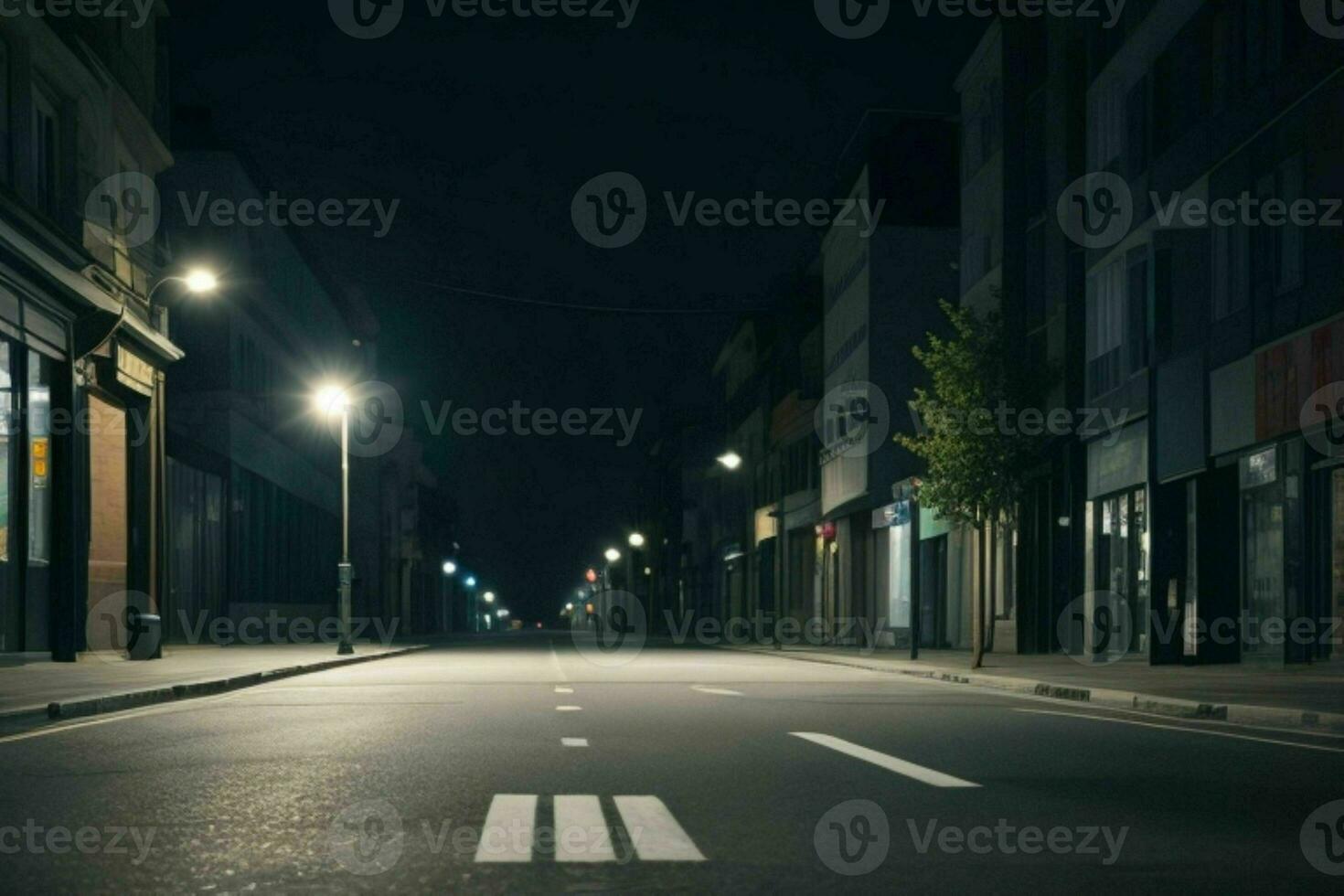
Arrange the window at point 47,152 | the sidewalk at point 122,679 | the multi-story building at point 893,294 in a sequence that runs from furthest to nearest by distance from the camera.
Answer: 1. the multi-story building at point 893,294
2. the window at point 47,152
3. the sidewalk at point 122,679

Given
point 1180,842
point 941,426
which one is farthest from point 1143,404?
point 1180,842

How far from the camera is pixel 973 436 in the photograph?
92.2 feet

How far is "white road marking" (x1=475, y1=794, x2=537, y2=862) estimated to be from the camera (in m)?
6.43

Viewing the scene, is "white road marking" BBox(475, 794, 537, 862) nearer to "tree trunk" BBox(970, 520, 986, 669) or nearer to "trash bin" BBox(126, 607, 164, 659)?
"tree trunk" BBox(970, 520, 986, 669)

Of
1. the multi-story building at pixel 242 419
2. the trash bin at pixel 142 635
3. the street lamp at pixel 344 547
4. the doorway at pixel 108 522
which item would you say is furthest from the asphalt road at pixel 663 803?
the multi-story building at pixel 242 419

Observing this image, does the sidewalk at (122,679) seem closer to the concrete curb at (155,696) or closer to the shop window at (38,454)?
the concrete curb at (155,696)

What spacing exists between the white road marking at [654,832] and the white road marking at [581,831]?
0.39 ft

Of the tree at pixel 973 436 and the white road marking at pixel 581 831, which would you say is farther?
the tree at pixel 973 436

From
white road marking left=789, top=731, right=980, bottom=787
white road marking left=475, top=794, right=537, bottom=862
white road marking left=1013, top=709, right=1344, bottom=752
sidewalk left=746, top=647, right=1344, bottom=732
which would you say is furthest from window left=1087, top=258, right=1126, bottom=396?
white road marking left=475, top=794, right=537, bottom=862

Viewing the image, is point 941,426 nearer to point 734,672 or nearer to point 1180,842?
point 734,672

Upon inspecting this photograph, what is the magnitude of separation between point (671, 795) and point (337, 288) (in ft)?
234

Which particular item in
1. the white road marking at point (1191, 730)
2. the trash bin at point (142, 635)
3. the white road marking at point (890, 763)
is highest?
the white road marking at point (890, 763)

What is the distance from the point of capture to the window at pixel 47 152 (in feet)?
85.6

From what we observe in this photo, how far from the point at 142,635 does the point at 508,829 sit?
2308 cm
